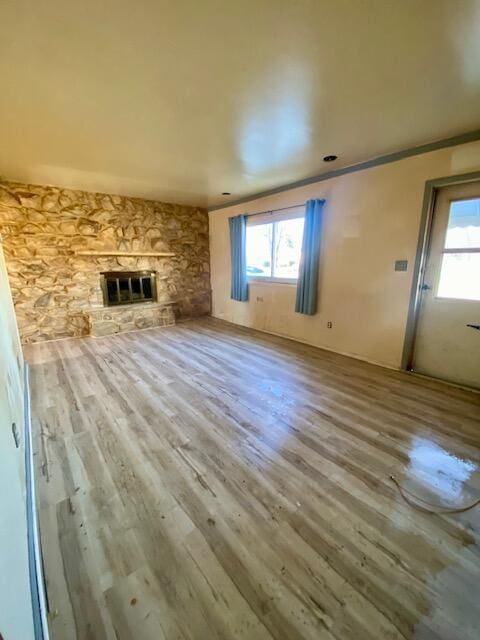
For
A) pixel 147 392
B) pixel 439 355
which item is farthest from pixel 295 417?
pixel 439 355

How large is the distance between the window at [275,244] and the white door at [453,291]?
1.69m

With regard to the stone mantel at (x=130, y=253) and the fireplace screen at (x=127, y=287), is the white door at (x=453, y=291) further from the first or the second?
the fireplace screen at (x=127, y=287)

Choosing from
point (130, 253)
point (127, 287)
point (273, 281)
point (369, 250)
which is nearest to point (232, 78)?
point (369, 250)

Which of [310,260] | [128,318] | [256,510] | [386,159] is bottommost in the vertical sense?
[256,510]

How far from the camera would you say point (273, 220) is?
169 inches

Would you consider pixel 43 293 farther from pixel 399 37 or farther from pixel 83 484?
pixel 399 37

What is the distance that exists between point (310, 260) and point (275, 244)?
2.91ft

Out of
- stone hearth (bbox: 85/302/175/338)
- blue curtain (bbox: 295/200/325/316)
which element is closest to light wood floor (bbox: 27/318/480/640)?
blue curtain (bbox: 295/200/325/316)

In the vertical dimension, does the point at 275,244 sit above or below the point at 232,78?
below

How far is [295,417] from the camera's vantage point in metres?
2.22

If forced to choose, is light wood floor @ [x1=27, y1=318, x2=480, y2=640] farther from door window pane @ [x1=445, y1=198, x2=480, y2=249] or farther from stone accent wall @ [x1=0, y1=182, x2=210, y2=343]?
stone accent wall @ [x1=0, y1=182, x2=210, y2=343]

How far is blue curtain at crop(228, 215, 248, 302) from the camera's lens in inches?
186

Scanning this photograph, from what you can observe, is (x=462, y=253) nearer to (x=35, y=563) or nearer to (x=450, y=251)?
(x=450, y=251)

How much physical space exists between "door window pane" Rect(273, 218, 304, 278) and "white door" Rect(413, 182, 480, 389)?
5.52ft
